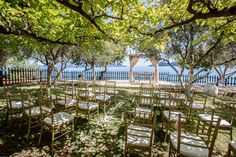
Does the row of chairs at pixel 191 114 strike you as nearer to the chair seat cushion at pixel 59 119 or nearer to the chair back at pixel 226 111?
the chair back at pixel 226 111

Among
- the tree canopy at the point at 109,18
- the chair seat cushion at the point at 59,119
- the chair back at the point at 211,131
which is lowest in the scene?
the chair seat cushion at the point at 59,119

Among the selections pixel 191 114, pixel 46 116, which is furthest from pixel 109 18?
pixel 191 114

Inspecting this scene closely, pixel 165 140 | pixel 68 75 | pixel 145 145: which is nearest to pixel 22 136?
pixel 145 145

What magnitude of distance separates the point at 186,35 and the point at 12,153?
23.0 ft

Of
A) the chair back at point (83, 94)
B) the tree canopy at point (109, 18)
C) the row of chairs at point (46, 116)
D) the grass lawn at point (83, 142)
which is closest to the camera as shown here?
the tree canopy at point (109, 18)

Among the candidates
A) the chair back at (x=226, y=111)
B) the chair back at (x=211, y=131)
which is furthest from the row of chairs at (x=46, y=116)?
the chair back at (x=226, y=111)

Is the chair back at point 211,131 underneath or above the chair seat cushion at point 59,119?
above

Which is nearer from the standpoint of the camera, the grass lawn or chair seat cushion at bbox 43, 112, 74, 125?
the grass lawn

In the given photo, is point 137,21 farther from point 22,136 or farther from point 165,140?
point 22,136

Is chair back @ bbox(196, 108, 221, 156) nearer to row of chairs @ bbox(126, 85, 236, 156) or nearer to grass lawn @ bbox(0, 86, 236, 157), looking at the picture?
row of chairs @ bbox(126, 85, 236, 156)

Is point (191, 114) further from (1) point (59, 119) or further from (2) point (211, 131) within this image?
(1) point (59, 119)

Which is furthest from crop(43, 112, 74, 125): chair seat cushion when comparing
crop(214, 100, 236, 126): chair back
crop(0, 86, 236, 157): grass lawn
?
crop(214, 100, 236, 126): chair back

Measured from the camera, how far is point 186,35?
6691 mm

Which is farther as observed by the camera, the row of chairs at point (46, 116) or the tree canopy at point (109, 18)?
the row of chairs at point (46, 116)
